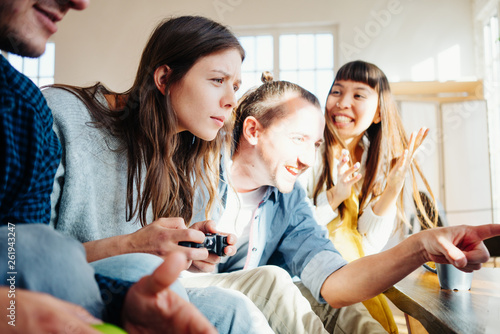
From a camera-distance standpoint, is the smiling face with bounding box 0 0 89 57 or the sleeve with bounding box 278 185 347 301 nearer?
the smiling face with bounding box 0 0 89 57

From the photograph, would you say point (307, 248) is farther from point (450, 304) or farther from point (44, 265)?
point (44, 265)

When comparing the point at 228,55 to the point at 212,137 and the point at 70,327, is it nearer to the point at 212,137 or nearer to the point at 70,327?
the point at 212,137

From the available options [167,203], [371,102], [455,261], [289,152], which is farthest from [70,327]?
[371,102]

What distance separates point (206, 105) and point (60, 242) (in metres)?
0.73

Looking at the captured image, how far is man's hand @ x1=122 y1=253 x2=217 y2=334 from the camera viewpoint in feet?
1.28

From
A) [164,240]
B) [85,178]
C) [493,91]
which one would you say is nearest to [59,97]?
[85,178]

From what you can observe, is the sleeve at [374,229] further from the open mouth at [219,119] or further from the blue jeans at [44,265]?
the blue jeans at [44,265]

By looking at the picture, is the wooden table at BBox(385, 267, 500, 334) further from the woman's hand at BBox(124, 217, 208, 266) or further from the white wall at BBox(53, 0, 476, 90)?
the white wall at BBox(53, 0, 476, 90)

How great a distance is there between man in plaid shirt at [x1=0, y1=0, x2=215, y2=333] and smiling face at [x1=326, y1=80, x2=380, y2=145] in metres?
1.28

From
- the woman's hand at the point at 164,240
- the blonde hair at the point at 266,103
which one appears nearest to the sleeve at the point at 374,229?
the blonde hair at the point at 266,103

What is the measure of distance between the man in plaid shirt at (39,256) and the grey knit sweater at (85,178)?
7.4 inches

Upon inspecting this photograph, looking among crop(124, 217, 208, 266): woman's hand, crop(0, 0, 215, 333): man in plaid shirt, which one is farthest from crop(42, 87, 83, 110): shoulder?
crop(124, 217, 208, 266): woman's hand

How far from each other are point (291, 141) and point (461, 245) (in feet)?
2.25

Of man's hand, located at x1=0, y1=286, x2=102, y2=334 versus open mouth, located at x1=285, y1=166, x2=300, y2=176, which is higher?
open mouth, located at x1=285, y1=166, x2=300, y2=176
